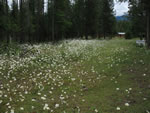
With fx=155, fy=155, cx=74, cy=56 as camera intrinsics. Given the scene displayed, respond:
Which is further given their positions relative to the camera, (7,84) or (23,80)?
(23,80)

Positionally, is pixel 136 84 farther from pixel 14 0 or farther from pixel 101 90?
pixel 14 0

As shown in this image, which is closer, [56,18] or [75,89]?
[75,89]

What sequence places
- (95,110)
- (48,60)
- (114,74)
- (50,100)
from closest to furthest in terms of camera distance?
1. (95,110)
2. (50,100)
3. (114,74)
4. (48,60)

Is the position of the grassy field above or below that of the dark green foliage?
below

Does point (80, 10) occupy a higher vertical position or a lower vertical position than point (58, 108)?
higher

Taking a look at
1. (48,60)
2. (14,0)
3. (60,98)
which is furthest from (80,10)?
(60,98)

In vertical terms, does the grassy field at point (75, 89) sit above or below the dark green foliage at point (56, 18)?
below

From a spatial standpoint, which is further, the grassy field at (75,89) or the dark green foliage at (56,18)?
the dark green foliage at (56,18)

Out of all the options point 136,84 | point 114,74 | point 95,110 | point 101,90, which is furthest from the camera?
point 114,74

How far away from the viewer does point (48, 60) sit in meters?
10.3

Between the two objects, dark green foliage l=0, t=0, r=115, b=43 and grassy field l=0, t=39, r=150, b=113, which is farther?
dark green foliage l=0, t=0, r=115, b=43

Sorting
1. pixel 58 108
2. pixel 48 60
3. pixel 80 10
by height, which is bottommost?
pixel 58 108

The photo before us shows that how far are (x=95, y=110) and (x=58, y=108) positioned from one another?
105 centimetres

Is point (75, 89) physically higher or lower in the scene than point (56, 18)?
lower
